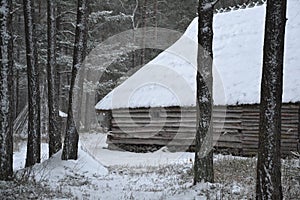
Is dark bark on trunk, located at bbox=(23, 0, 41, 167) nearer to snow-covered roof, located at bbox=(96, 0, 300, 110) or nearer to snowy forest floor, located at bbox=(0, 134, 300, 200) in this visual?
snowy forest floor, located at bbox=(0, 134, 300, 200)

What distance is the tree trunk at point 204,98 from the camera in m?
7.65

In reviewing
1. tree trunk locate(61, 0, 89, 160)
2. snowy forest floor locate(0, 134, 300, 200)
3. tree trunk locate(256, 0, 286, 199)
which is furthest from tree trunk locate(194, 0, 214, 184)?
tree trunk locate(61, 0, 89, 160)

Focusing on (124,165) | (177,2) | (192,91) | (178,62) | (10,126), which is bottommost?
(124,165)

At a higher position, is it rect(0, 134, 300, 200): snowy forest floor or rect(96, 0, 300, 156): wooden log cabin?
rect(96, 0, 300, 156): wooden log cabin

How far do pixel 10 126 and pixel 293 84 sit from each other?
928cm

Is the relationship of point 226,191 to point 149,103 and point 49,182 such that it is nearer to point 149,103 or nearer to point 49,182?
point 49,182

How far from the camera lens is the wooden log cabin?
13.5 m

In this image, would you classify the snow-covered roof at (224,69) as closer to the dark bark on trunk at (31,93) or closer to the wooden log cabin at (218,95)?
the wooden log cabin at (218,95)

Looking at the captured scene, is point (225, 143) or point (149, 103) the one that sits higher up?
point (149, 103)

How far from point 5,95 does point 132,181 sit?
416 centimetres

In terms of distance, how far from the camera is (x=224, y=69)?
15.6 meters

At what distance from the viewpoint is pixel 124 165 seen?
13125 millimetres

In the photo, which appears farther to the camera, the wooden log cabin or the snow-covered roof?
the snow-covered roof

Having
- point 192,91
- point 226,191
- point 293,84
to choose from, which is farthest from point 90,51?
point 226,191
